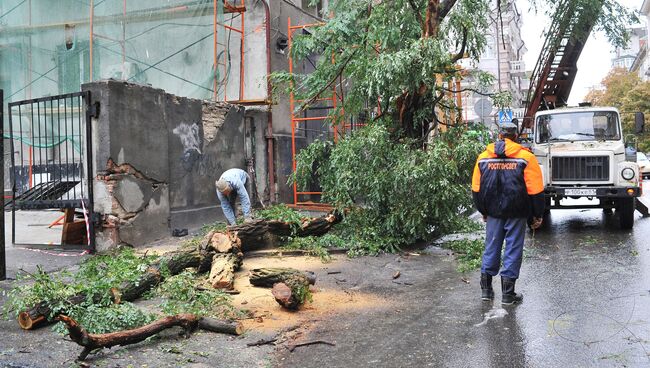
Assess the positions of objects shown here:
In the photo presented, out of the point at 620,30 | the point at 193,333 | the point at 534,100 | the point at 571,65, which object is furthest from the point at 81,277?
the point at 571,65

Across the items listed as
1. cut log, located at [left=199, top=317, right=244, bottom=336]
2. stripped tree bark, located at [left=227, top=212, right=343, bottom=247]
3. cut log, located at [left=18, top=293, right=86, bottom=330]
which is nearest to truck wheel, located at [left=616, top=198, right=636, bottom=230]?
stripped tree bark, located at [left=227, top=212, right=343, bottom=247]

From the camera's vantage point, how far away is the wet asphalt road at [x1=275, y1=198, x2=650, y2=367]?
13.2ft

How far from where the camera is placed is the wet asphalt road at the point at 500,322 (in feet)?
13.2

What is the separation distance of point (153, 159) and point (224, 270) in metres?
3.64

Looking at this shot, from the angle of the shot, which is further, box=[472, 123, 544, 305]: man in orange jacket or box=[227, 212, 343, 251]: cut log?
box=[227, 212, 343, 251]: cut log

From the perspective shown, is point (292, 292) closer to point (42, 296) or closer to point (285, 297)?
point (285, 297)

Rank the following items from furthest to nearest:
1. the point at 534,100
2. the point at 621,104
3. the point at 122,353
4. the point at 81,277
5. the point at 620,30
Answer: the point at 621,104 → the point at 534,100 → the point at 620,30 → the point at 81,277 → the point at 122,353

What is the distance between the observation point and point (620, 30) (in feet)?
38.9

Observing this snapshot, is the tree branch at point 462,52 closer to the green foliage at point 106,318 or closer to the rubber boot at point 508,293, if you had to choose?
the rubber boot at point 508,293

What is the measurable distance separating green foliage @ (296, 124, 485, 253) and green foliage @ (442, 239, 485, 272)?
37 cm

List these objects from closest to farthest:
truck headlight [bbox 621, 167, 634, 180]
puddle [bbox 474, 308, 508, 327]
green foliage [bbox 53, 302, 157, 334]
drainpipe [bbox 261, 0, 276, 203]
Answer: green foliage [bbox 53, 302, 157, 334] → puddle [bbox 474, 308, 508, 327] → truck headlight [bbox 621, 167, 634, 180] → drainpipe [bbox 261, 0, 276, 203]

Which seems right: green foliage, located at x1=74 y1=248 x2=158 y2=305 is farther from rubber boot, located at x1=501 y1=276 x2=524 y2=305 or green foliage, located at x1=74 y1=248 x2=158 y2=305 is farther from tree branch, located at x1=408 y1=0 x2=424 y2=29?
tree branch, located at x1=408 y1=0 x2=424 y2=29

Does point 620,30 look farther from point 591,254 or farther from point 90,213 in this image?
point 90,213

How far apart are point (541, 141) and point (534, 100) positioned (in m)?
5.57
